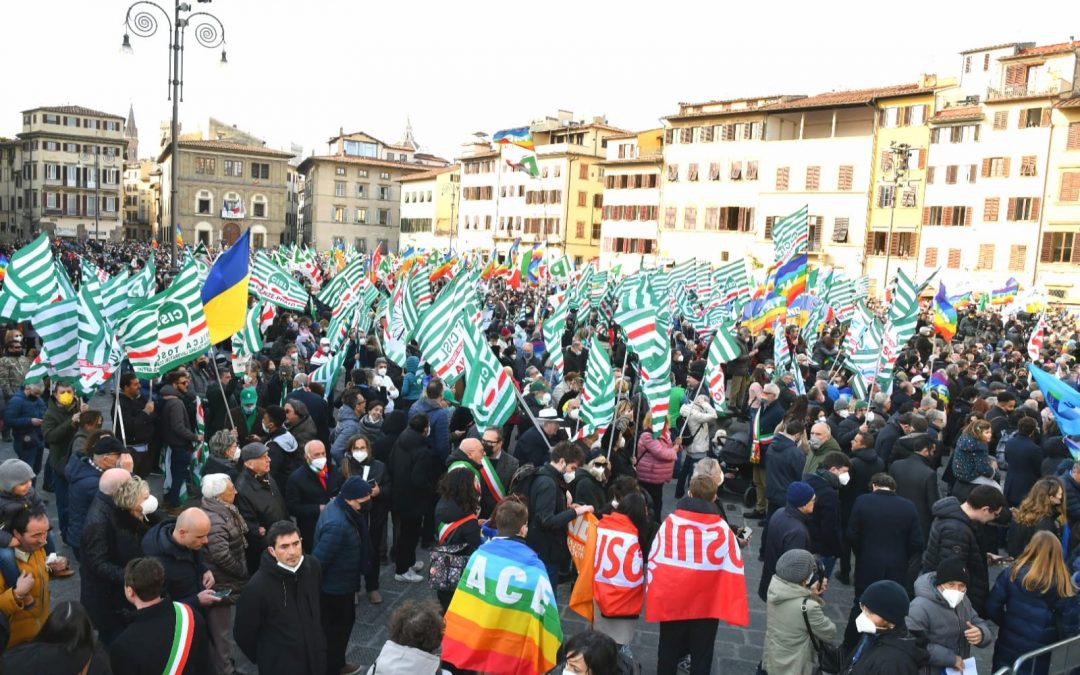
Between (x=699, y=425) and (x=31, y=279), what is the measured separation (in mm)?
7332

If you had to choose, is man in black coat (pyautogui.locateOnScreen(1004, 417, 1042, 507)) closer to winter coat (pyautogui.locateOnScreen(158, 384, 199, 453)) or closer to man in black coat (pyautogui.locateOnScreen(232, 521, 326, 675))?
man in black coat (pyautogui.locateOnScreen(232, 521, 326, 675))

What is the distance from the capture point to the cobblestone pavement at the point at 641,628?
6.36 meters

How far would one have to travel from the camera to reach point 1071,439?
7156 millimetres

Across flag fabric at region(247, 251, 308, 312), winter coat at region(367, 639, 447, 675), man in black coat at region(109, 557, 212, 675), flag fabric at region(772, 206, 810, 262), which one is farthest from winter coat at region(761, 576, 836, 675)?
flag fabric at region(772, 206, 810, 262)

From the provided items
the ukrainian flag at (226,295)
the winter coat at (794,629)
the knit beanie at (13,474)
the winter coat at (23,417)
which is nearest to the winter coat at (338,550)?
the knit beanie at (13,474)

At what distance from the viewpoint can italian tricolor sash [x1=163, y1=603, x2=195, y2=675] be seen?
4.09 m

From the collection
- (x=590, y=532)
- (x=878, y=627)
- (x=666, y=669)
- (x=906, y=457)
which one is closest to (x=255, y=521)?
(x=590, y=532)

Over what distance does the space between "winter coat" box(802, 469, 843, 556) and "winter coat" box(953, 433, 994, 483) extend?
1337 mm

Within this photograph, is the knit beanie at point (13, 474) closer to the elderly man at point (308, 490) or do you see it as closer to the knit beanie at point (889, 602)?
the elderly man at point (308, 490)

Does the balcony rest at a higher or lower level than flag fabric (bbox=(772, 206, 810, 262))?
higher

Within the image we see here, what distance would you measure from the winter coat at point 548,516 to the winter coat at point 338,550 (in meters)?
1.18

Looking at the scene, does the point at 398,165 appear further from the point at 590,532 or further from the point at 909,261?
the point at 590,532

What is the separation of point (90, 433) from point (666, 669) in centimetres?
479

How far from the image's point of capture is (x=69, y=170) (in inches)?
3337
